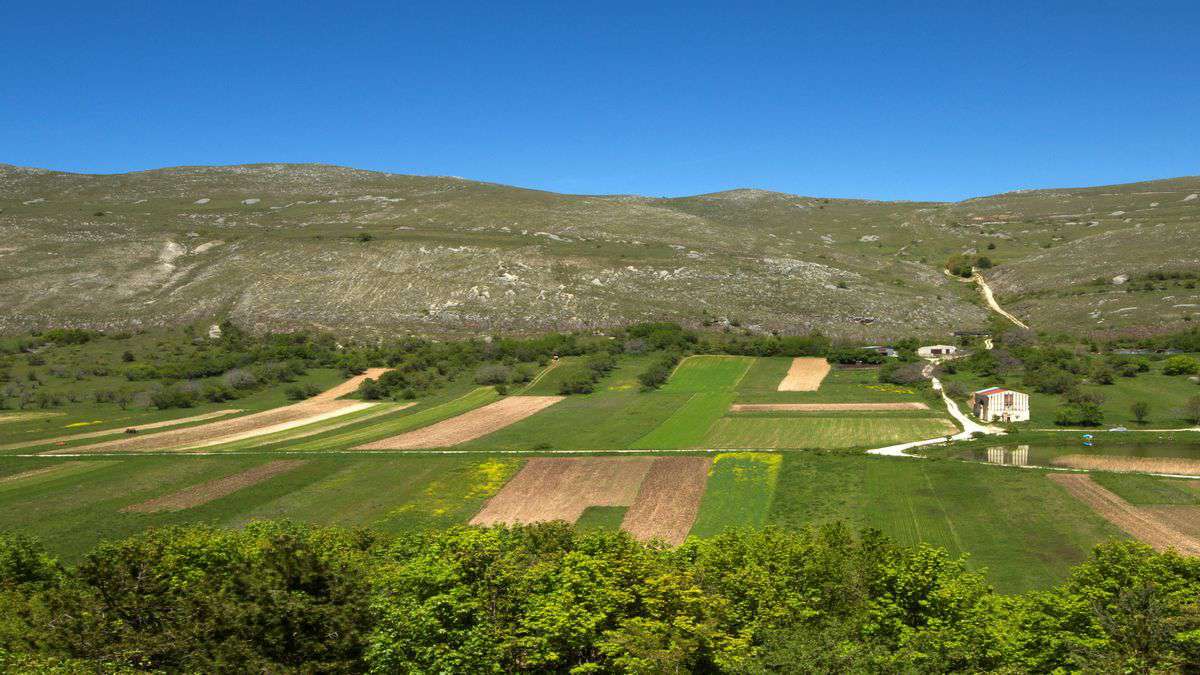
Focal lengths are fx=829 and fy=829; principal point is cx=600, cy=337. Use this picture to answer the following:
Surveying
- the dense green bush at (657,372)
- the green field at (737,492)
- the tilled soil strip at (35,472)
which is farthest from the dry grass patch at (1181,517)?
the tilled soil strip at (35,472)

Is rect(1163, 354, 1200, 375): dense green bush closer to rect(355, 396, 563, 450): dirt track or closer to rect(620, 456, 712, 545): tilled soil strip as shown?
rect(620, 456, 712, 545): tilled soil strip

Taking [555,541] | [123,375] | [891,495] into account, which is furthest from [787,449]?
[123,375]

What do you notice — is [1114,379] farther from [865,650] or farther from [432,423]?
[865,650]

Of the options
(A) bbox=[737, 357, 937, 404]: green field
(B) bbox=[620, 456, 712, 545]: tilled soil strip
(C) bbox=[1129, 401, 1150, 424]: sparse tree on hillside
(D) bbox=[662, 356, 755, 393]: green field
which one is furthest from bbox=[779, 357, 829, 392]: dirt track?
(B) bbox=[620, 456, 712, 545]: tilled soil strip

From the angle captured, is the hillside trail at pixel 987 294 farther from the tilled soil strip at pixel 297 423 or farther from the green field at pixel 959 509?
the tilled soil strip at pixel 297 423

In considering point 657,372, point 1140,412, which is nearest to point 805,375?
point 657,372
